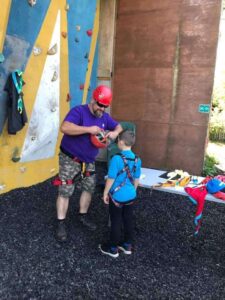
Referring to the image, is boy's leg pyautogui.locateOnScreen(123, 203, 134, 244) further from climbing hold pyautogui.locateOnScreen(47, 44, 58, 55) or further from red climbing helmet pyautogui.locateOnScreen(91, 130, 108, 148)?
climbing hold pyautogui.locateOnScreen(47, 44, 58, 55)

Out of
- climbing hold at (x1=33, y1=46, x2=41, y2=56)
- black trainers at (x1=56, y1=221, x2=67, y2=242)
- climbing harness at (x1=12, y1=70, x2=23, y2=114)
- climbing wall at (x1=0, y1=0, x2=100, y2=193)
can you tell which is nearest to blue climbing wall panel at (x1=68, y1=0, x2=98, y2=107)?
climbing wall at (x1=0, y1=0, x2=100, y2=193)

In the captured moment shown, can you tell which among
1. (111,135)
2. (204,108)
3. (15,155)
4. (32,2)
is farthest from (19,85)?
(204,108)

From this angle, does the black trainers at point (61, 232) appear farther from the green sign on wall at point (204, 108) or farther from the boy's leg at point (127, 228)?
the green sign on wall at point (204, 108)

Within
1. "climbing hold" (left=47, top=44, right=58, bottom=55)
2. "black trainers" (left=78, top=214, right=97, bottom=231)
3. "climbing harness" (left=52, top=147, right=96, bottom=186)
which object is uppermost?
"climbing hold" (left=47, top=44, right=58, bottom=55)

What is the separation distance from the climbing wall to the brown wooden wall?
3.73 ft

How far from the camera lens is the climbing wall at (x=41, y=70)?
13.0ft

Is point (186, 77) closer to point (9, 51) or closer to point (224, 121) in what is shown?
point (9, 51)

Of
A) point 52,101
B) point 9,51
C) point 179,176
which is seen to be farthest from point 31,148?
point 179,176

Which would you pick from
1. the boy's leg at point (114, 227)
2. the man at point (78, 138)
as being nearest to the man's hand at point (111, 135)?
the man at point (78, 138)

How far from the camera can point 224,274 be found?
9.89 feet

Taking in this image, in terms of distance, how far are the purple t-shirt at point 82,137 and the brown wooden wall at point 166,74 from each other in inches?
132

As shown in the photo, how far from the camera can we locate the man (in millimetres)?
3201

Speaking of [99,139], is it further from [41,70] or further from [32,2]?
[32,2]

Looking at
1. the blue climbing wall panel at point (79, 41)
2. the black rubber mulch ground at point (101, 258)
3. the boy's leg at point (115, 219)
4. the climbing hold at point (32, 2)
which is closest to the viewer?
the black rubber mulch ground at point (101, 258)
